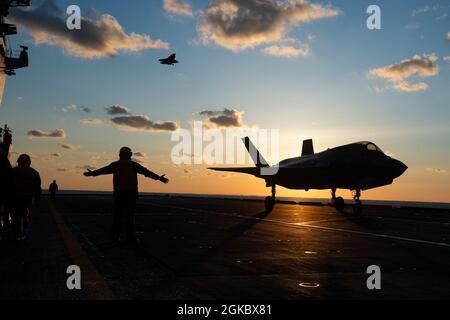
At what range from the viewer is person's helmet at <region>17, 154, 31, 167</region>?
37.6 feet

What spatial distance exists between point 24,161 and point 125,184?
2996 millimetres

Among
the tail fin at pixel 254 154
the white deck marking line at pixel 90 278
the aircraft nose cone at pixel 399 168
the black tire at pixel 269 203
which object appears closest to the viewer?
the white deck marking line at pixel 90 278

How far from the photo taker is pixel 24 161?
1153 cm

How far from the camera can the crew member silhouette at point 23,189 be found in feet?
35.7

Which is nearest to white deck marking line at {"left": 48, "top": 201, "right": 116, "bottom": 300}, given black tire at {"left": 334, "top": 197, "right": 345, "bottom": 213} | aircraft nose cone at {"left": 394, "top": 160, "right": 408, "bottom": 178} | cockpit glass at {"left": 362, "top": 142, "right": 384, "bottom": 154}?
aircraft nose cone at {"left": 394, "top": 160, "right": 408, "bottom": 178}

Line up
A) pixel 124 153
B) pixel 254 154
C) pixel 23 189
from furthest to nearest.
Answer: pixel 254 154 → pixel 23 189 → pixel 124 153

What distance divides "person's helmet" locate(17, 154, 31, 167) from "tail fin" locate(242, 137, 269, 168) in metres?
26.9

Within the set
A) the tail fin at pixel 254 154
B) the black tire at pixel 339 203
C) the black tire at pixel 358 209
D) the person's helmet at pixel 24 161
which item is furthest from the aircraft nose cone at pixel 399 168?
the person's helmet at pixel 24 161

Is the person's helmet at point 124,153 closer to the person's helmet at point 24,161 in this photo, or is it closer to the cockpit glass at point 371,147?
the person's helmet at point 24,161

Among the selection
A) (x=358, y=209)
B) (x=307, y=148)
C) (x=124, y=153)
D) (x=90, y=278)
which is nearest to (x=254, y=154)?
(x=307, y=148)

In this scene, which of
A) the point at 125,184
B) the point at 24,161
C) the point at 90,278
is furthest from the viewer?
the point at 24,161

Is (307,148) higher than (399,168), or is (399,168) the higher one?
(307,148)

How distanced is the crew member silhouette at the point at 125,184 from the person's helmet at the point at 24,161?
1977 millimetres

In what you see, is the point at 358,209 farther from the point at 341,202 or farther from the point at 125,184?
the point at 125,184
